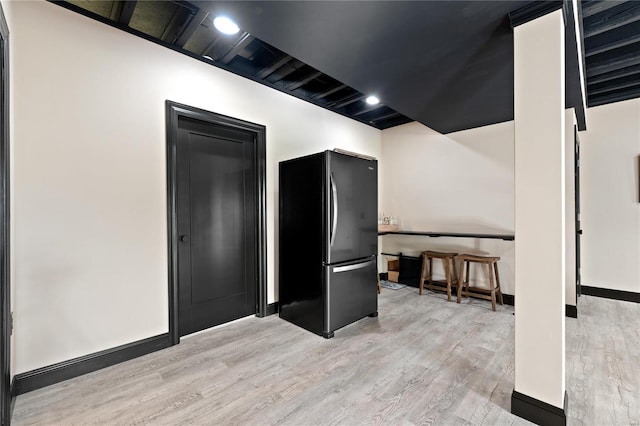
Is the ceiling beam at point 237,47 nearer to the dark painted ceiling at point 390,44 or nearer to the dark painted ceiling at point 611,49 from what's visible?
the dark painted ceiling at point 390,44

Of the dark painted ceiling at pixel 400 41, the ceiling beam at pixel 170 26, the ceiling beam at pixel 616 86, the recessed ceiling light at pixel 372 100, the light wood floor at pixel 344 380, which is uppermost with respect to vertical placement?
the ceiling beam at pixel 170 26

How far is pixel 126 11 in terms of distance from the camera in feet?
6.91

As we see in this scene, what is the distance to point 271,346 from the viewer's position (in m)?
2.56

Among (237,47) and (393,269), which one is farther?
(393,269)

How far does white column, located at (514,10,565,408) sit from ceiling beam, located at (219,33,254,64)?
1.99 meters

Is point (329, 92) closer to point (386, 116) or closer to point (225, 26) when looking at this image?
point (386, 116)

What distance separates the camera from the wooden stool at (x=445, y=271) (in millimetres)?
3852

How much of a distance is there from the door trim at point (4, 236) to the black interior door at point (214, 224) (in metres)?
1.13

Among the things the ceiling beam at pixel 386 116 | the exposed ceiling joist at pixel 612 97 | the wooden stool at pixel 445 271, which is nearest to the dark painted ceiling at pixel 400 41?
the ceiling beam at pixel 386 116

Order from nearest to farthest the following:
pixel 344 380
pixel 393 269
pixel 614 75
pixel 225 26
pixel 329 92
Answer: pixel 344 380, pixel 225 26, pixel 614 75, pixel 329 92, pixel 393 269

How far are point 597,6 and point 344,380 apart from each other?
3.35 m

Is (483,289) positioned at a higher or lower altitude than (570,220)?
lower

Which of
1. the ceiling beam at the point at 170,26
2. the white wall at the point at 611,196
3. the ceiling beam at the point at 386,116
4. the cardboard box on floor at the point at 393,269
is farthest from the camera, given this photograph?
the cardboard box on floor at the point at 393,269

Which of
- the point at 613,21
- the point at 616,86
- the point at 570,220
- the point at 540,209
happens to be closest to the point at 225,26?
the point at 540,209
